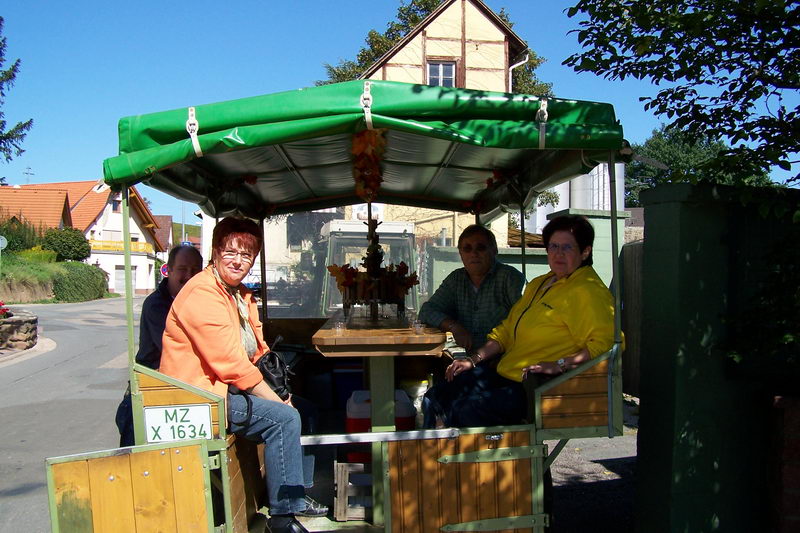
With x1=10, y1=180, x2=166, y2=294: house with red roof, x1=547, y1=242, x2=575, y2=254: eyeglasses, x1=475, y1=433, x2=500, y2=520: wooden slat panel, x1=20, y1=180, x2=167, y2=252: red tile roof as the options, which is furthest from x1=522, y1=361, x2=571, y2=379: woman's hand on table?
x1=20, y1=180, x2=167, y2=252: red tile roof

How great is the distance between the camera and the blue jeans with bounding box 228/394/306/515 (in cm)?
320

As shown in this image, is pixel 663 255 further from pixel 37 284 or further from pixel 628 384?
pixel 37 284

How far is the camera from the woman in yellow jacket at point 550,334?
3.16 meters

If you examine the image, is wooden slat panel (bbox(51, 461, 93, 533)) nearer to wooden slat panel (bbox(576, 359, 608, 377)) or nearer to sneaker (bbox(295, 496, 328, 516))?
sneaker (bbox(295, 496, 328, 516))

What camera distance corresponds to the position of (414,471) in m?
3.15

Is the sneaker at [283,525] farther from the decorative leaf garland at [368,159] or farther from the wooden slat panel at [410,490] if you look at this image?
the decorative leaf garland at [368,159]

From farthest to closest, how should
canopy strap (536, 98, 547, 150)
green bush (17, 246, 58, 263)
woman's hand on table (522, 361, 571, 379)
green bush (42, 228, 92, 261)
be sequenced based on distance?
green bush (42, 228, 92, 261)
green bush (17, 246, 58, 263)
woman's hand on table (522, 361, 571, 379)
canopy strap (536, 98, 547, 150)

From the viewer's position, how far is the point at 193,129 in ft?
9.39

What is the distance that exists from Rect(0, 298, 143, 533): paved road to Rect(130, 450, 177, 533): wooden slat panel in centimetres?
204

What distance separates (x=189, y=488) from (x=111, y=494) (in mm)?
317

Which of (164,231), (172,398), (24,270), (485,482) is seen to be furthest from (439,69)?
(164,231)

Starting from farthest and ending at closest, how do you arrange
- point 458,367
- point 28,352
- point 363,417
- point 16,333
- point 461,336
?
point 16,333 → point 28,352 → point 461,336 → point 363,417 → point 458,367

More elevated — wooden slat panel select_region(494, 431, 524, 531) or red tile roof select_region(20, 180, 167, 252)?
red tile roof select_region(20, 180, 167, 252)

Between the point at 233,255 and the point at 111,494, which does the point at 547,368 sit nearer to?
the point at 233,255
